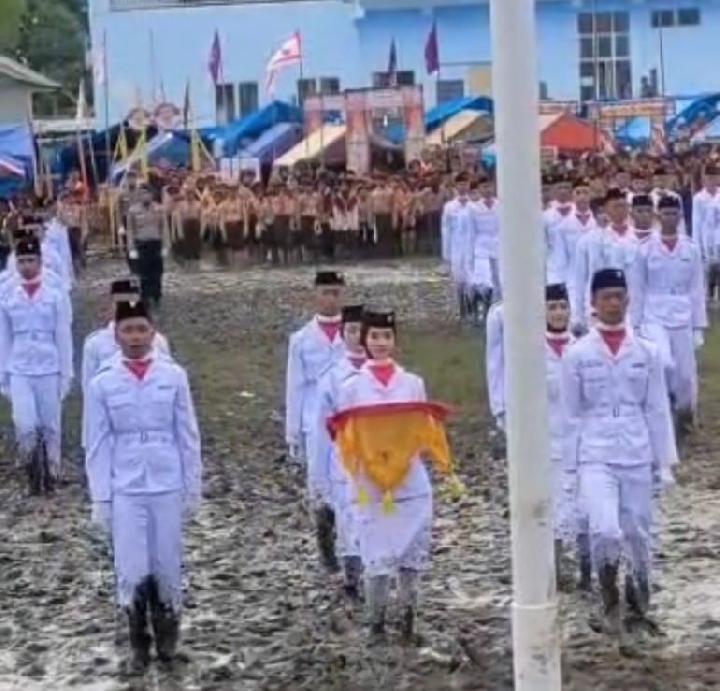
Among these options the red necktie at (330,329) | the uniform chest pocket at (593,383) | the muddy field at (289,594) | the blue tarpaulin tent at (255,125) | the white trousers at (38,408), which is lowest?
the muddy field at (289,594)

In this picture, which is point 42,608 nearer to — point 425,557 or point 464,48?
point 425,557

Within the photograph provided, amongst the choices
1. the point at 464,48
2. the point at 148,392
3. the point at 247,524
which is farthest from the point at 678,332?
the point at 464,48

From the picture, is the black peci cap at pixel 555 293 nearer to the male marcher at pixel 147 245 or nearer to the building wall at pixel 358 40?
the male marcher at pixel 147 245

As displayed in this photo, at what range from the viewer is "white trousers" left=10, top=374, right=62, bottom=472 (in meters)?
15.8

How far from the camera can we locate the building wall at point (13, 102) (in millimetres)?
58406

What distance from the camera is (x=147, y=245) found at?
97.0 feet

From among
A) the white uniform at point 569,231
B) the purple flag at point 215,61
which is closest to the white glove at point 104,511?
the white uniform at point 569,231

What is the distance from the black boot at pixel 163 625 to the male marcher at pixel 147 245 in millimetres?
18876

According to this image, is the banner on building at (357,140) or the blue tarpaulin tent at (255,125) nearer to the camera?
the banner on building at (357,140)

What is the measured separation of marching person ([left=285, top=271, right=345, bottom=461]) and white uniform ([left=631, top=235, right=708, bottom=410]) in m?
4.31

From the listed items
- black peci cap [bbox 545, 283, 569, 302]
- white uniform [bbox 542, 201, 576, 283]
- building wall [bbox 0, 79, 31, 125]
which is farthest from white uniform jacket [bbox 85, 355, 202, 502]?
building wall [bbox 0, 79, 31, 125]

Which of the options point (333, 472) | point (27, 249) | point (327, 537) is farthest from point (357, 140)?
point (333, 472)

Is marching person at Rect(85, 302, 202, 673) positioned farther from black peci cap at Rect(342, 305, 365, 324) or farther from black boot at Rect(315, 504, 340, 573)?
black boot at Rect(315, 504, 340, 573)

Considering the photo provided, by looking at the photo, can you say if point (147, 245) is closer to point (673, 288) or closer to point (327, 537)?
point (673, 288)
